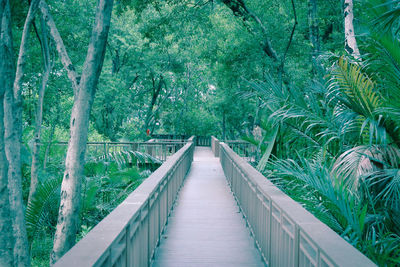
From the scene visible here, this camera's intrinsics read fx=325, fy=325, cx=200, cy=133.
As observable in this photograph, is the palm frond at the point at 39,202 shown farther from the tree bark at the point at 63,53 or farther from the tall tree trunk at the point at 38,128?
the tree bark at the point at 63,53

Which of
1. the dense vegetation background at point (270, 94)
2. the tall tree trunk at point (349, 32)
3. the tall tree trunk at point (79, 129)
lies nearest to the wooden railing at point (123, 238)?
the dense vegetation background at point (270, 94)

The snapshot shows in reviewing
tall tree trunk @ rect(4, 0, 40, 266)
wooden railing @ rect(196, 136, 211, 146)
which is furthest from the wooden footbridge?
wooden railing @ rect(196, 136, 211, 146)

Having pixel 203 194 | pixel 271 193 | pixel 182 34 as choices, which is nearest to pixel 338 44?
pixel 182 34

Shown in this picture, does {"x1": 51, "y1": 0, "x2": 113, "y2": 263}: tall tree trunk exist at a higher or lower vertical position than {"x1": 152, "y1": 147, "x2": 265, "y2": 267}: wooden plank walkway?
higher

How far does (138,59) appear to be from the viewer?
28.1 metres

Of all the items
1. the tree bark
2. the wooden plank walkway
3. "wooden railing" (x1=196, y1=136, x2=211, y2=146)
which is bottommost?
the wooden plank walkway

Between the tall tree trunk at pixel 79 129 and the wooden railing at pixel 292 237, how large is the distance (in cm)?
395

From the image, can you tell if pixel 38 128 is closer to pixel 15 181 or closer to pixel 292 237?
pixel 15 181

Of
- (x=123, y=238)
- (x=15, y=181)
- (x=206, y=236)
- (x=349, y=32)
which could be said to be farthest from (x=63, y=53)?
(x=123, y=238)

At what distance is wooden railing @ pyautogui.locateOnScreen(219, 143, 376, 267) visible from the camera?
199 cm

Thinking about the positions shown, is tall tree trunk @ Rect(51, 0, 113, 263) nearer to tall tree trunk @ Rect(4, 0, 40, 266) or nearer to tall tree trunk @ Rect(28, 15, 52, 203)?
tall tree trunk @ Rect(4, 0, 40, 266)

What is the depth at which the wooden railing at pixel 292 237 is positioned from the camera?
199 centimetres

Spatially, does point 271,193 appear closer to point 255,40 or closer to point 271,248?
point 271,248

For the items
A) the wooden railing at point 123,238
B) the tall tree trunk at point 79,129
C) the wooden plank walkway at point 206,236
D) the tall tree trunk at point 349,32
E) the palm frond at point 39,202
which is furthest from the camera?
the palm frond at point 39,202
